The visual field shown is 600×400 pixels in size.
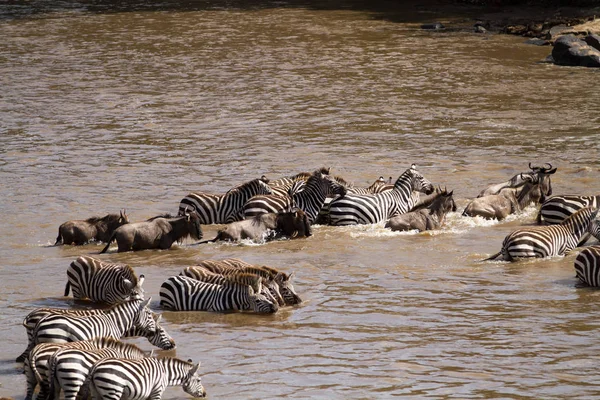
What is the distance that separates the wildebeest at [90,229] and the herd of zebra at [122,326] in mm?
2551

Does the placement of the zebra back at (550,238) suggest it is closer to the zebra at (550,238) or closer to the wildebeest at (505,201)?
the zebra at (550,238)

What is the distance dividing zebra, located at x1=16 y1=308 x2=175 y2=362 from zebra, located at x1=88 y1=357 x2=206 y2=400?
119 cm

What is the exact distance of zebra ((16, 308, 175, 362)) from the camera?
389 inches

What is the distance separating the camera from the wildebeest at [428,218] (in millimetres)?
15172

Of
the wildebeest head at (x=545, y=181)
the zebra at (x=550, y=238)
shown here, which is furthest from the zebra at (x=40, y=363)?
the wildebeest head at (x=545, y=181)

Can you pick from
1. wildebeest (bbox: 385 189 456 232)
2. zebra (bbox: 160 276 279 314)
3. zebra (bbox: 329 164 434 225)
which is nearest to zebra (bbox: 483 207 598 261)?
wildebeest (bbox: 385 189 456 232)

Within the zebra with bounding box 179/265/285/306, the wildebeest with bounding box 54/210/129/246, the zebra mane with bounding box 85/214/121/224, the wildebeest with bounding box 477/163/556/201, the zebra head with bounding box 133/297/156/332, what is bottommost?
the wildebeest with bounding box 54/210/129/246

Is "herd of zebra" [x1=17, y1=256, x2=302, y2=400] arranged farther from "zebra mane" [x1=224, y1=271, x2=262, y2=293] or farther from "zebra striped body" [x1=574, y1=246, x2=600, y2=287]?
"zebra striped body" [x1=574, y1=246, x2=600, y2=287]

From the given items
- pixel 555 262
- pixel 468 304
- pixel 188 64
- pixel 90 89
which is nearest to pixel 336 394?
pixel 468 304

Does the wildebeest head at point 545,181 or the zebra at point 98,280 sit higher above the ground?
the wildebeest head at point 545,181

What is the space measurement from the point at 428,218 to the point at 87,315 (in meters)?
6.42

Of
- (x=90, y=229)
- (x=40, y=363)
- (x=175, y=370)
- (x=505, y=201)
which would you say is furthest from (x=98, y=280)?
(x=505, y=201)

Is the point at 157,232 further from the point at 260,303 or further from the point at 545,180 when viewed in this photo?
the point at 545,180

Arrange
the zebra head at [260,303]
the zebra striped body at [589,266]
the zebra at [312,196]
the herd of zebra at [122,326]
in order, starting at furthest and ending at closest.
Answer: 1. the zebra at [312,196]
2. the zebra striped body at [589,266]
3. the zebra head at [260,303]
4. the herd of zebra at [122,326]
